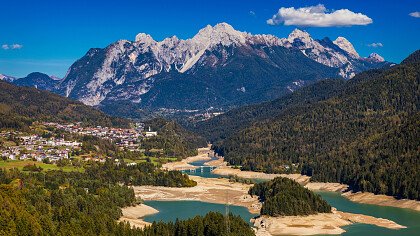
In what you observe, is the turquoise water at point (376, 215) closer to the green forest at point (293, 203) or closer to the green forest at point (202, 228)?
the green forest at point (293, 203)

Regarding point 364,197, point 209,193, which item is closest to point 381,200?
point 364,197

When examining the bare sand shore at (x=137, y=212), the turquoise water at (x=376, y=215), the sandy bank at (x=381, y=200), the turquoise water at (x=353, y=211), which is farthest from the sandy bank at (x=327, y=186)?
the bare sand shore at (x=137, y=212)

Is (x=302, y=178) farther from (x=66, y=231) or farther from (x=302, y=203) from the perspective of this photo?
(x=66, y=231)

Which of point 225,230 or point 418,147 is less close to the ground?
point 418,147

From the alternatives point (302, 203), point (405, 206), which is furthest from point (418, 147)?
point (302, 203)

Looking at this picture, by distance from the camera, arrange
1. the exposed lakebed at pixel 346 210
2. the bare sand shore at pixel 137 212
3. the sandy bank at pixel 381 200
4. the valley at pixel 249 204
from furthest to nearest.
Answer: the sandy bank at pixel 381 200
the bare sand shore at pixel 137 212
the valley at pixel 249 204
the exposed lakebed at pixel 346 210

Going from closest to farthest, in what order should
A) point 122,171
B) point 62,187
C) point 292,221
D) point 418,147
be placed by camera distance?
point 292,221, point 62,187, point 418,147, point 122,171
